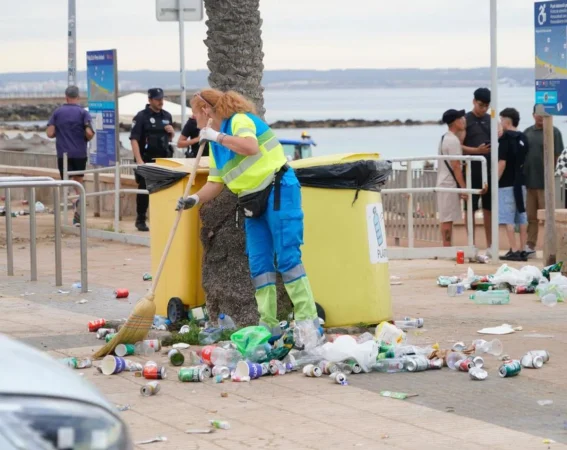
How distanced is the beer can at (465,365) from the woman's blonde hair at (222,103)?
6.88ft

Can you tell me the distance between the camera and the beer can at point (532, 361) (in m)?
7.42

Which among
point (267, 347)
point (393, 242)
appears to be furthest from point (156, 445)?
point (393, 242)

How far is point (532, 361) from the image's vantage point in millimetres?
7422

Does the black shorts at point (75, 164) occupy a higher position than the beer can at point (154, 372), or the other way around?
the black shorts at point (75, 164)

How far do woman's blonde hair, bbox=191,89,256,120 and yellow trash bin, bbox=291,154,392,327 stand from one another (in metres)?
0.82

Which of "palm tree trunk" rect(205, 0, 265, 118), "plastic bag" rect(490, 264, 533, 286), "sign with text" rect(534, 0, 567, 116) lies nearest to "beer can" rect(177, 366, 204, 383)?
"palm tree trunk" rect(205, 0, 265, 118)

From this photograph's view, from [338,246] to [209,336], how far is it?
1.06 meters

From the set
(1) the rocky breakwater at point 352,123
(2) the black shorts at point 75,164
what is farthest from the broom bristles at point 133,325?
(1) the rocky breakwater at point 352,123

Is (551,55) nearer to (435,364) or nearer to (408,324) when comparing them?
(408,324)

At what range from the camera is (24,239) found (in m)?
15.9

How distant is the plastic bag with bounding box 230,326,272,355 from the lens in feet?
25.1

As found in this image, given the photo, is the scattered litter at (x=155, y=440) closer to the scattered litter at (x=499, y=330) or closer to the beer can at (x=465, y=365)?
the beer can at (x=465, y=365)

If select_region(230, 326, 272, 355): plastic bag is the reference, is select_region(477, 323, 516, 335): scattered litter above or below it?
below

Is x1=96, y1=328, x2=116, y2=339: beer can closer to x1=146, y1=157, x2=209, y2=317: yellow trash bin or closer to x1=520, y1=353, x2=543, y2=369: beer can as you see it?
x1=146, y1=157, x2=209, y2=317: yellow trash bin
